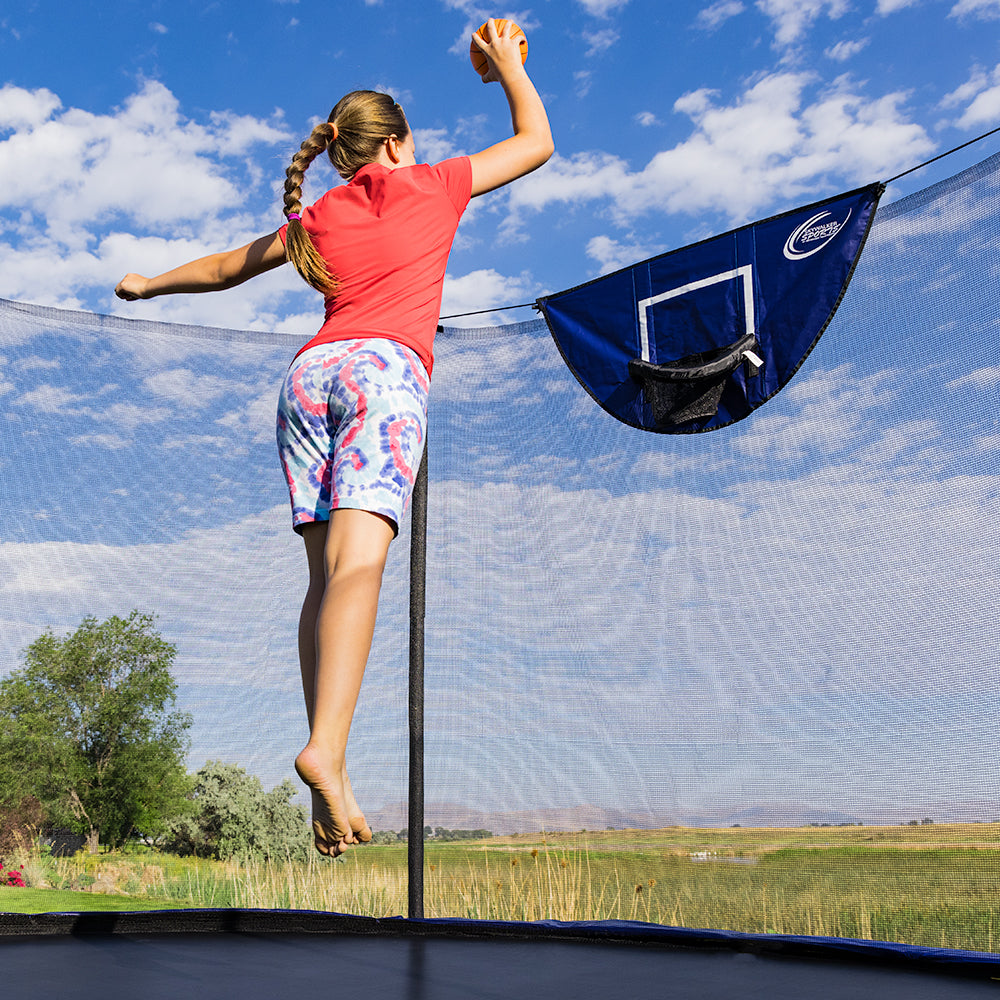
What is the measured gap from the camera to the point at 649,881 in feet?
6.35

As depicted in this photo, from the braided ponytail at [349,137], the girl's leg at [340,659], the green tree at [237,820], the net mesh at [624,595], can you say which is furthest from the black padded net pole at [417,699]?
the girl's leg at [340,659]

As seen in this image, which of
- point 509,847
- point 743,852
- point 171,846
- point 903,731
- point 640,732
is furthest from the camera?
point 171,846

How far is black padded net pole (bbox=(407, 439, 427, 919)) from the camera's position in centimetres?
214

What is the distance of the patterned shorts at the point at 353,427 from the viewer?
92 centimetres

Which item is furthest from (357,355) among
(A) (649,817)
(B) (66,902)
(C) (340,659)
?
(B) (66,902)

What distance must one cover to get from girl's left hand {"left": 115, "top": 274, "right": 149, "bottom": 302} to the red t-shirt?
14.2 inches

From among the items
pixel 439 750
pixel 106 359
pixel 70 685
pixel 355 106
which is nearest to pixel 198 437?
pixel 106 359

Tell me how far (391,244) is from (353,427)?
10.0 inches

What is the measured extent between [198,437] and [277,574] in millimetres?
440

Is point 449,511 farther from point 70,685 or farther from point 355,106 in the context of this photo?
point 355,106

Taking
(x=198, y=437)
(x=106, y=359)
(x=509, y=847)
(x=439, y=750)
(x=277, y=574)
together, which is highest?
(x=106, y=359)

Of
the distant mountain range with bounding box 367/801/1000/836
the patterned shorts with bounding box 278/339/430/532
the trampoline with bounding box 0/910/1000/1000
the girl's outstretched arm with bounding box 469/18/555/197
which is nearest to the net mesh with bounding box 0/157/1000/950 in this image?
the distant mountain range with bounding box 367/801/1000/836

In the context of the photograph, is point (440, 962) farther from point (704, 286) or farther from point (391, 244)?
point (704, 286)

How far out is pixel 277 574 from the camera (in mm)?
2393
